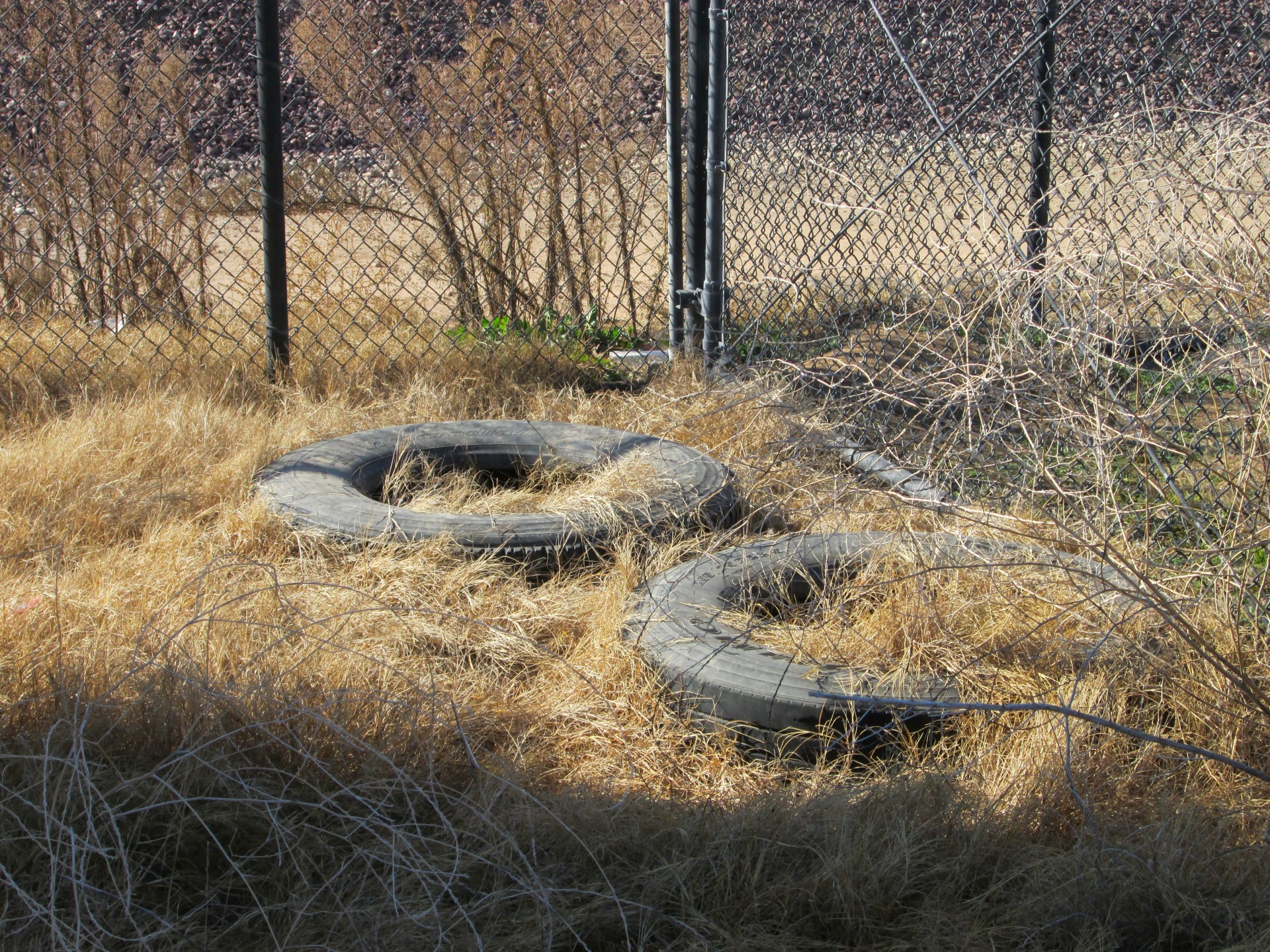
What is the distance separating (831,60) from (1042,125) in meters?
1.25

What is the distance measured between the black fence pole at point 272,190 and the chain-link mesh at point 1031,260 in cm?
182

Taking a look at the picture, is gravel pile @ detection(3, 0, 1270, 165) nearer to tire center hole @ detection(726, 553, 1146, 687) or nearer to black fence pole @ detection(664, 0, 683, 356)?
black fence pole @ detection(664, 0, 683, 356)

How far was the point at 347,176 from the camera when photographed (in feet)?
18.4

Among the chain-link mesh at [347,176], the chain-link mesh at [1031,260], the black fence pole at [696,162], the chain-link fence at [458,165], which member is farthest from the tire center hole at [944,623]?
the chain-link mesh at [347,176]

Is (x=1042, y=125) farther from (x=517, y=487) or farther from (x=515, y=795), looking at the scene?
(x=515, y=795)

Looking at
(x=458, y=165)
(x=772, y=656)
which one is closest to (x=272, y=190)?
(x=458, y=165)

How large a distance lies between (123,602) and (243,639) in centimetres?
47

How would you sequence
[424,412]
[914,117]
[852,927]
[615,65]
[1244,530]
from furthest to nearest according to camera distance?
[914,117] → [615,65] → [424,412] → [1244,530] → [852,927]

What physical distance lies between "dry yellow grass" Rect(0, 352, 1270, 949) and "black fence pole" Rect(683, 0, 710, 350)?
2419 mm

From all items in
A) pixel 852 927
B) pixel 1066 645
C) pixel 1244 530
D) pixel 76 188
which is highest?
pixel 76 188

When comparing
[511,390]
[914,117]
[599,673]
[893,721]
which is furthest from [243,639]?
[914,117]

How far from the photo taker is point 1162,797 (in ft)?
7.02

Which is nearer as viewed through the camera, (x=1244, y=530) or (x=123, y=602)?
(x=1244, y=530)

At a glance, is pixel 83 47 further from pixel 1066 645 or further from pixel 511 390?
pixel 1066 645
